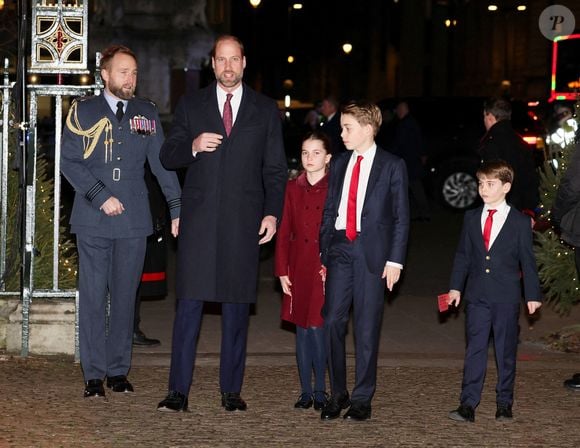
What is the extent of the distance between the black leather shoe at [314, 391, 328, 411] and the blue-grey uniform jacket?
1382 mm

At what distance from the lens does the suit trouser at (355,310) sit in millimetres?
7523

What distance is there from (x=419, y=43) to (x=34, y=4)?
50.7 meters

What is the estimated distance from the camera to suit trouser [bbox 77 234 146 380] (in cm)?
820

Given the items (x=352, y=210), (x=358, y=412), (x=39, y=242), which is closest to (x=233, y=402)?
(x=358, y=412)

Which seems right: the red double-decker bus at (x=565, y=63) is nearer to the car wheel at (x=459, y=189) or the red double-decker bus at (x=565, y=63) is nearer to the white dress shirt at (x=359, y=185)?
the car wheel at (x=459, y=189)

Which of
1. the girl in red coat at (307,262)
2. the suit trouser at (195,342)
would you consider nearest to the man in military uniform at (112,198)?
the suit trouser at (195,342)

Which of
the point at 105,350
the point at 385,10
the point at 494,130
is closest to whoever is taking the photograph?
the point at 105,350

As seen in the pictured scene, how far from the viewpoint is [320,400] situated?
25.7 feet

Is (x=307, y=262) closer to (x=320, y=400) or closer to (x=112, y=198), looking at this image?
(x=320, y=400)

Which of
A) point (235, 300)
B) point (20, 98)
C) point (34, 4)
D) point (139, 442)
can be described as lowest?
point (139, 442)

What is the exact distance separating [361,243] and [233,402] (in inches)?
46.6

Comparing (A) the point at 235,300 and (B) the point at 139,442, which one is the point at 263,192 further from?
(B) the point at 139,442

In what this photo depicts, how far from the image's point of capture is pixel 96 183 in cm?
804

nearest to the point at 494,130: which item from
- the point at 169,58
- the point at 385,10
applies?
the point at 169,58
